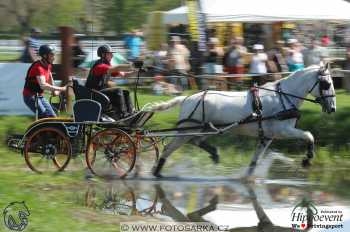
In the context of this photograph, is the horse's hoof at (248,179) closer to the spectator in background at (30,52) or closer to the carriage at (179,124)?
the carriage at (179,124)

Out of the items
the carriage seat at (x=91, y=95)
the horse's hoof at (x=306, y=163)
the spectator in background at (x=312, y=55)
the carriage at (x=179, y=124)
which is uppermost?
the carriage seat at (x=91, y=95)

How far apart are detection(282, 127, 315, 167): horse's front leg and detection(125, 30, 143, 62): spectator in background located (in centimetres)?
965

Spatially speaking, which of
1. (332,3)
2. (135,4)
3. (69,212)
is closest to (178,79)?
(332,3)

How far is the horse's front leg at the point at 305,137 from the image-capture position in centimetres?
1077

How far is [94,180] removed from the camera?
10.7 m

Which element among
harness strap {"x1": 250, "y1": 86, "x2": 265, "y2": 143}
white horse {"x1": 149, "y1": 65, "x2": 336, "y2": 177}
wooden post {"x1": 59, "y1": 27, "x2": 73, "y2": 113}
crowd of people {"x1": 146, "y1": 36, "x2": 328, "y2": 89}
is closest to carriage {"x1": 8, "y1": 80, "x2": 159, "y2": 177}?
white horse {"x1": 149, "y1": 65, "x2": 336, "y2": 177}

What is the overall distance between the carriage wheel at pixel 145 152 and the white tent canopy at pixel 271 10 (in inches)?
273

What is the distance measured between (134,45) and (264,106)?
9996mm

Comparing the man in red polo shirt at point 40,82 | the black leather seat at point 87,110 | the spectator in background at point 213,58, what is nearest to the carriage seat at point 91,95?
the black leather seat at point 87,110

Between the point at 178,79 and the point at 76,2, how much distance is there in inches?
1449

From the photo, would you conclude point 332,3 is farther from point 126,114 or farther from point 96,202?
point 96,202

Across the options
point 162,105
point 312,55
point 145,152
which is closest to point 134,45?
point 312,55

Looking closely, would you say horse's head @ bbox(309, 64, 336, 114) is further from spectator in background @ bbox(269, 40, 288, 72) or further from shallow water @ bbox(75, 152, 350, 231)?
spectator in background @ bbox(269, 40, 288, 72)

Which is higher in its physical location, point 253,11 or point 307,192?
point 253,11
